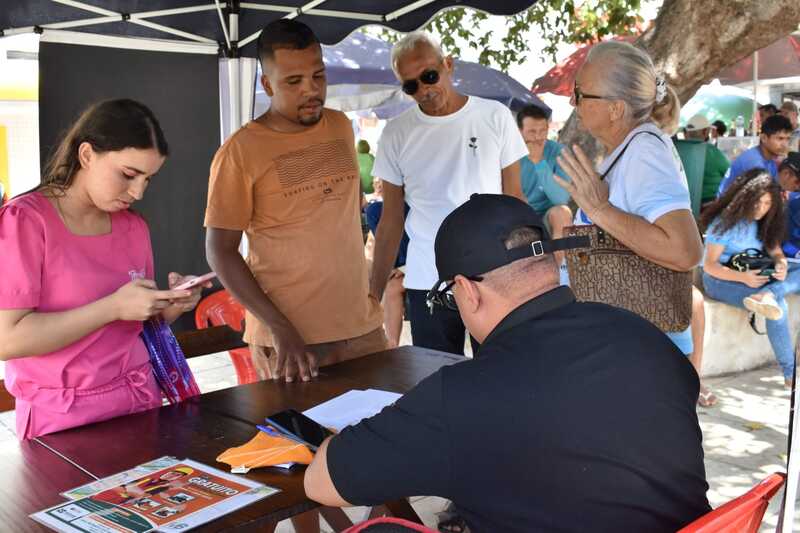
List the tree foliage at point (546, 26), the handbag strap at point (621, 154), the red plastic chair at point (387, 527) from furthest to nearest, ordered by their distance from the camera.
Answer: the tree foliage at point (546, 26), the handbag strap at point (621, 154), the red plastic chair at point (387, 527)

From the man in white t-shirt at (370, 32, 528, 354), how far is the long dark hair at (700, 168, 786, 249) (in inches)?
115

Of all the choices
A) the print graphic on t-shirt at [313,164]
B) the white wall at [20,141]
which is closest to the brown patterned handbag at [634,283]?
the print graphic on t-shirt at [313,164]

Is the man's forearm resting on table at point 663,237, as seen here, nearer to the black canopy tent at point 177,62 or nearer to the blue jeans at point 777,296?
the black canopy tent at point 177,62

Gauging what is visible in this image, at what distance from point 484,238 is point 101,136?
1.24 metres

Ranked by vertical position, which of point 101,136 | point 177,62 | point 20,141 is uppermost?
point 177,62

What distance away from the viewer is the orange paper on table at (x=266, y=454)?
6.32 feet

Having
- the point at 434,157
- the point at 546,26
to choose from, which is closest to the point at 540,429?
the point at 434,157

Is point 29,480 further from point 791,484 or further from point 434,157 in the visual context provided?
point 434,157

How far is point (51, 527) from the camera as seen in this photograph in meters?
1.63

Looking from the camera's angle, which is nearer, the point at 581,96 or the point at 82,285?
the point at 82,285

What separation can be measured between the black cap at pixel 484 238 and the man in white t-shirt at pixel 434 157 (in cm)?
187

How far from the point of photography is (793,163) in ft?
22.7

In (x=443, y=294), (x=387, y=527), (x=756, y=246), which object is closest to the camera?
(x=387, y=527)

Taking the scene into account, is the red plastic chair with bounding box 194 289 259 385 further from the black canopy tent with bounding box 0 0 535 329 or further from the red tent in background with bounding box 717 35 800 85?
the red tent in background with bounding box 717 35 800 85
